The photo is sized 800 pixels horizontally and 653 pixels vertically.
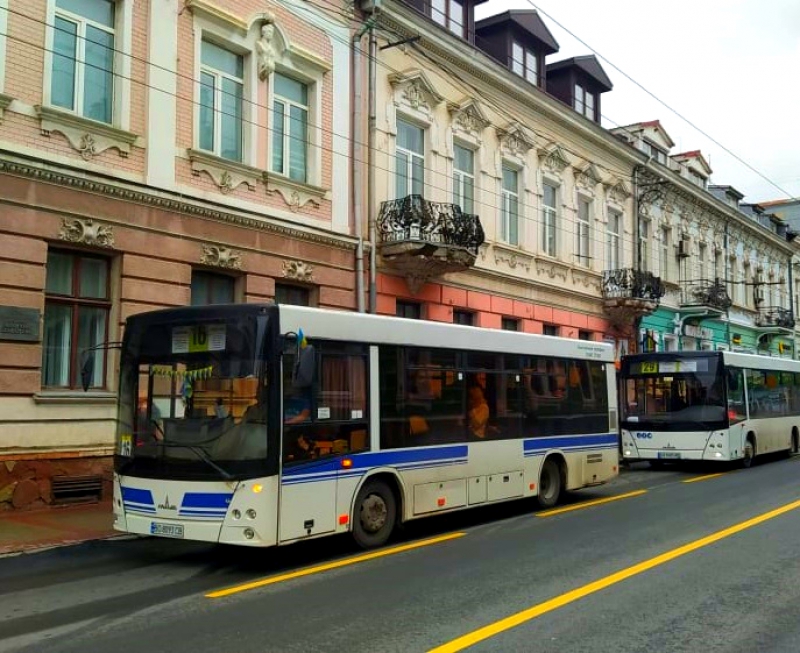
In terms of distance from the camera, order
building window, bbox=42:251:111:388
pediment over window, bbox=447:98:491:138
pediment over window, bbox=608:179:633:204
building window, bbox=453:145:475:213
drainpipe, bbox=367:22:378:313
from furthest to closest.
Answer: pediment over window, bbox=608:179:633:204, building window, bbox=453:145:475:213, pediment over window, bbox=447:98:491:138, drainpipe, bbox=367:22:378:313, building window, bbox=42:251:111:388

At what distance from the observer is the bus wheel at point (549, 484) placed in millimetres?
13234

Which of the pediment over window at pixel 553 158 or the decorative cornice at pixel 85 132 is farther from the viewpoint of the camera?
the pediment over window at pixel 553 158

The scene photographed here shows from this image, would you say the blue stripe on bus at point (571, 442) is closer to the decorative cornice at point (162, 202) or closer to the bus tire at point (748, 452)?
the decorative cornice at point (162, 202)

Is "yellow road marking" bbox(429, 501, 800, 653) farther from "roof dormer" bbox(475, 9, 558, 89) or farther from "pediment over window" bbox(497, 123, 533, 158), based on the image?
"roof dormer" bbox(475, 9, 558, 89)

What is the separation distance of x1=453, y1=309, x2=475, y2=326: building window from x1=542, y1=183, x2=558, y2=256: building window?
15.9 feet

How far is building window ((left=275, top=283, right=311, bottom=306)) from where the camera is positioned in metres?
17.2

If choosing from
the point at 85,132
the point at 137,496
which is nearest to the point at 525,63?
the point at 85,132

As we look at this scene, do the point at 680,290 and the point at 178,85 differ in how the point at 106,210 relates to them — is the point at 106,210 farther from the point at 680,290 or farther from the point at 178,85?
the point at 680,290

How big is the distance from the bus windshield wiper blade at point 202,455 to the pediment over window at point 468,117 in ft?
50.6

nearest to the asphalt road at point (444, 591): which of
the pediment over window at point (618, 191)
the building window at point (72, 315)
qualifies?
the building window at point (72, 315)

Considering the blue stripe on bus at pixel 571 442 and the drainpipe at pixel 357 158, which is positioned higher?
the drainpipe at pixel 357 158

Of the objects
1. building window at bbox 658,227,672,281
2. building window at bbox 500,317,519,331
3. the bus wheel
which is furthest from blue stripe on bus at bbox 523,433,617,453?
building window at bbox 658,227,672,281

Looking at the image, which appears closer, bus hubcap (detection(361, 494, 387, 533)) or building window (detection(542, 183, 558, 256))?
bus hubcap (detection(361, 494, 387, 533))

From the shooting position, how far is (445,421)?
1102 centimetres
